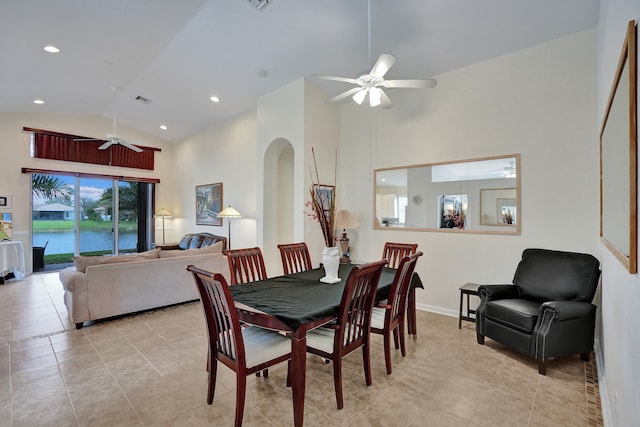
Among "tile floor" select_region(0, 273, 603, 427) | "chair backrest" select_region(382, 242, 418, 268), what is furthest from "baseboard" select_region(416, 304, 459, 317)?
"chair backrest" select_region(382, 242, 418, 268)

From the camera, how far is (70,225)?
7.27 metres

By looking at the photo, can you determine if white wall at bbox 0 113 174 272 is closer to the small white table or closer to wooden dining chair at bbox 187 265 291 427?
the small white table

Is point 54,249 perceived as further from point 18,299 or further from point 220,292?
point 220,292

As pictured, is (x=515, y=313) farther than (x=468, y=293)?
No

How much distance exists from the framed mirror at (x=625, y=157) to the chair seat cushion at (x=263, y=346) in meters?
1.85

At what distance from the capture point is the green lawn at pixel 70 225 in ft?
22.2

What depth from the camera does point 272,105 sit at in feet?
17.0

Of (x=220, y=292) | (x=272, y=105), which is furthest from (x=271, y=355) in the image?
(x=272, y=105)

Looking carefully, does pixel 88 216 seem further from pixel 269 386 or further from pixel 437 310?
pixel 437 310

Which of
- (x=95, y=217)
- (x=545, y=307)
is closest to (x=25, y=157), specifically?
(x=95, y=217)

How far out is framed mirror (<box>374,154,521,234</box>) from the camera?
11.8 feet

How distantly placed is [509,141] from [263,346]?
11.2 feet

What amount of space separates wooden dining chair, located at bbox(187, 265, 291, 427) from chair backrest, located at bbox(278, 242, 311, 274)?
1.16 metres

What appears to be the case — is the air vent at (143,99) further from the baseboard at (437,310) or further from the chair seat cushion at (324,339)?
the baseboard at (437,310)
